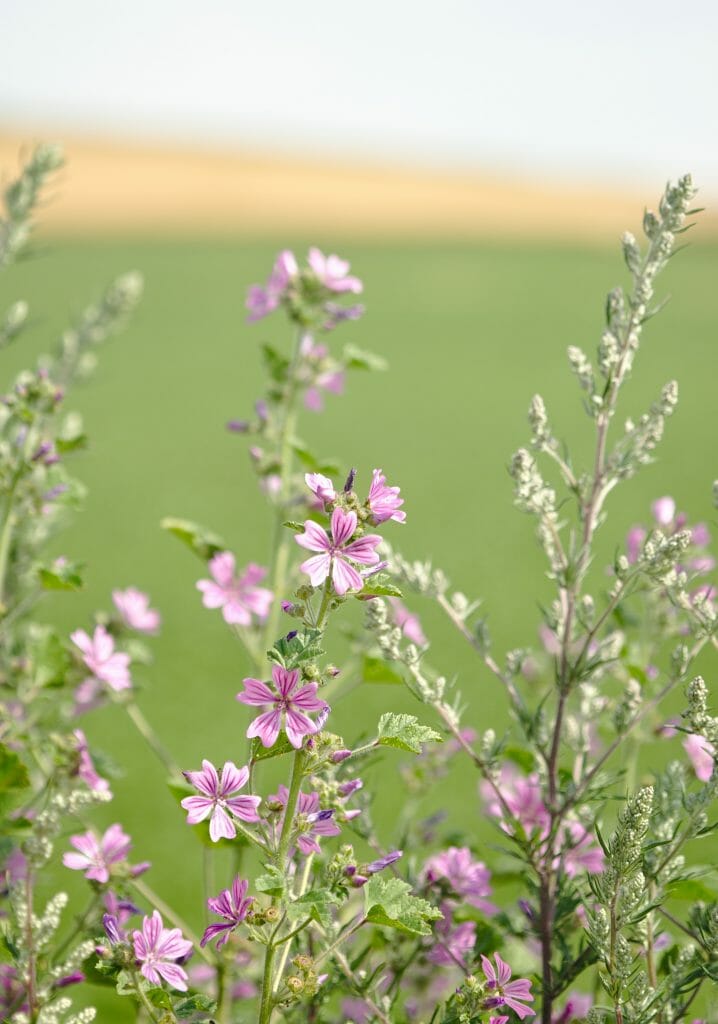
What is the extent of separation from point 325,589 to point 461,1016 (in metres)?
0.40

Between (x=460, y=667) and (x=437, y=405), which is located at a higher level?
(x=437, y=405)

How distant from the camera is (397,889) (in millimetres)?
Answer: 875

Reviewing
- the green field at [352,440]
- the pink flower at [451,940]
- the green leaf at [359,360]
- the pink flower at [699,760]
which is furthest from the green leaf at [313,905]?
the green field at [352,440]

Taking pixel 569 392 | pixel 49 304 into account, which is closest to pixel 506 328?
pixel 569 392

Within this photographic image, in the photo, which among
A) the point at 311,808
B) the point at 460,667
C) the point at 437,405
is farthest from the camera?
the point at 437,405

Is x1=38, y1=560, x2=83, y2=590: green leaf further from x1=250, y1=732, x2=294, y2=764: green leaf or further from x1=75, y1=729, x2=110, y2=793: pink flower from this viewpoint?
x1=250, y1=732, x2=294, y2=764: green leaf

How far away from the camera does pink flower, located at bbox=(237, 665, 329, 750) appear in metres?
0.82

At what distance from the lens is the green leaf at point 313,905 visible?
0.78 meters

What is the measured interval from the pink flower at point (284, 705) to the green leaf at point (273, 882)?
3.9 inches

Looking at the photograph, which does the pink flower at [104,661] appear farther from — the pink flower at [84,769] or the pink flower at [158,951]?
the pink flower at [158,951]

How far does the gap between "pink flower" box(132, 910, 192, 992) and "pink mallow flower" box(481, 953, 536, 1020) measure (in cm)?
28

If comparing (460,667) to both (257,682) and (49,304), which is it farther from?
(49,304)

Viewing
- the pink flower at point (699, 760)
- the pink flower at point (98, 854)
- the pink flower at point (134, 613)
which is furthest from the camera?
the pink flower at point (134, 613)

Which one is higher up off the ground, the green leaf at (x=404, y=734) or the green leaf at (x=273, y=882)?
the green leaf at (x=404, y=734)
